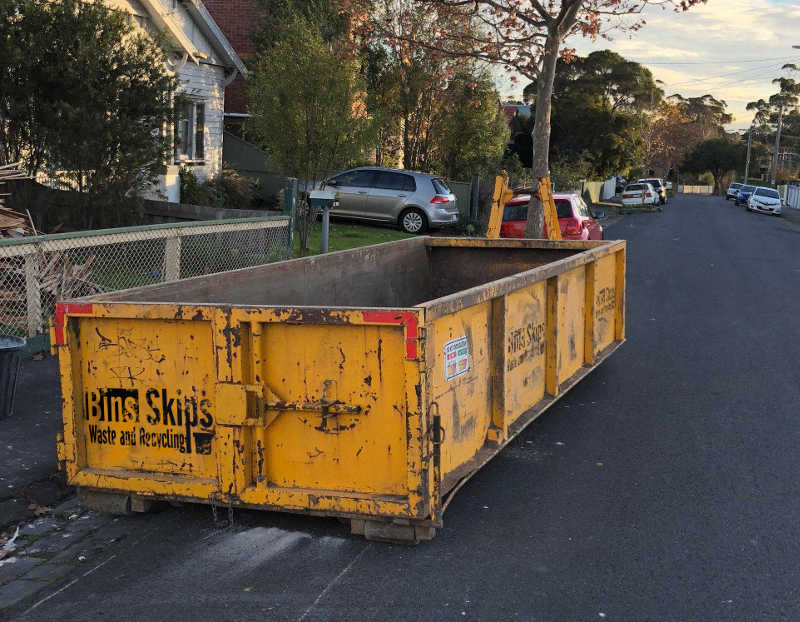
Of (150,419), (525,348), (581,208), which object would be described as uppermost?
(581,208)

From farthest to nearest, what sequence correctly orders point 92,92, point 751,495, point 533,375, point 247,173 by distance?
point 247,173, point 92,92, point 533,375, point 751,495

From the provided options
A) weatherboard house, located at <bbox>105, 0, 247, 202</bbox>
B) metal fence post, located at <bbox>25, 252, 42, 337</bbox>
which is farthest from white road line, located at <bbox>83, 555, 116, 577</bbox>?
weatherboard house, located at <bbox>105, 0, 247, 202</bbox>

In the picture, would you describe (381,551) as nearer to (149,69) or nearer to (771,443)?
(771,443)

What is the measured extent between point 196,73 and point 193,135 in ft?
5.12

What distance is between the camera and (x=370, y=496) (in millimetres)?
5172

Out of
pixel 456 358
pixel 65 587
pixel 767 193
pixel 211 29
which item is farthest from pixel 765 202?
pixel 65 587

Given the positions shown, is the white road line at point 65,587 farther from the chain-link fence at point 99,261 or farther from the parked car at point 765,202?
the parked car at point 765,202

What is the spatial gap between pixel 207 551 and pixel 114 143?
9888 millimetres

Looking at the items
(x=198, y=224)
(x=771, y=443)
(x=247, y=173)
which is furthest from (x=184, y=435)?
(x=247, y=173)

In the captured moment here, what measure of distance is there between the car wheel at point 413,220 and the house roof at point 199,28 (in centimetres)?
594

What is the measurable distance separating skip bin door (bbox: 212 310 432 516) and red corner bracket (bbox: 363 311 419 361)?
46mm

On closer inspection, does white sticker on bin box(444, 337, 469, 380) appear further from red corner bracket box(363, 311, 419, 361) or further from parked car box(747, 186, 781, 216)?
parked car box(747, 186, 781, 216)

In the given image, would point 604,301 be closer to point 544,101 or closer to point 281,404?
point 281,404

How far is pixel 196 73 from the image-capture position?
2430 centimetres
